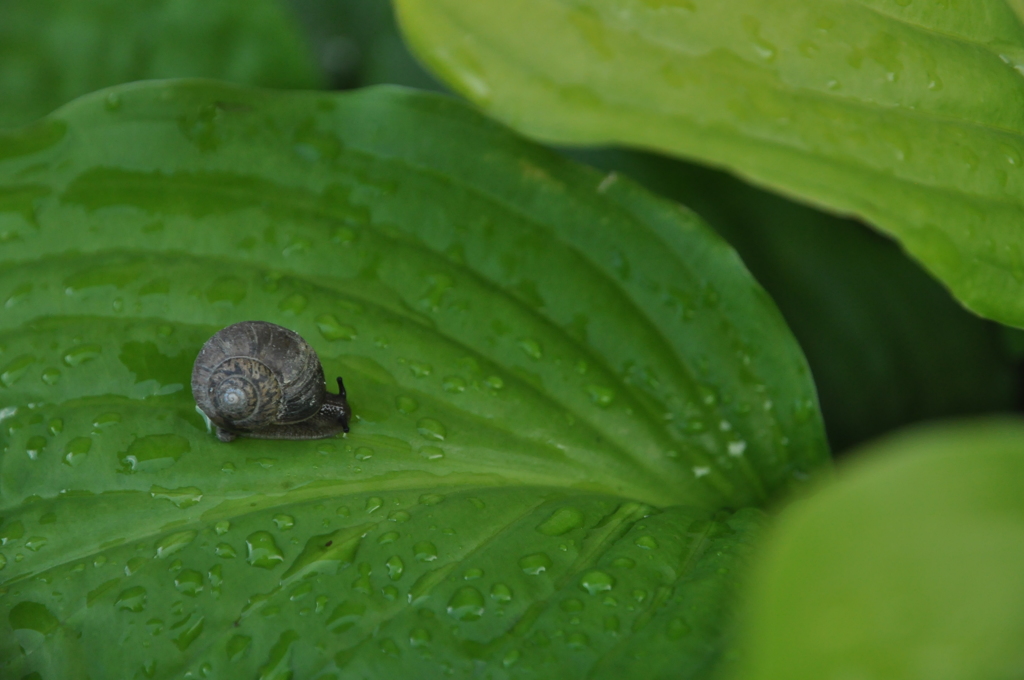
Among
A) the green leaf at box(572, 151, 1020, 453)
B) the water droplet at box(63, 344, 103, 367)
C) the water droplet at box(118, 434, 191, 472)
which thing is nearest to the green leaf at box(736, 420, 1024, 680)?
the water droplet at box(118, 434, 191, 472)

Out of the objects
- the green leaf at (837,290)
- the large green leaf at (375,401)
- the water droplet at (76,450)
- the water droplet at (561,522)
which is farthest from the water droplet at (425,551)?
the green leaf at (837,290)

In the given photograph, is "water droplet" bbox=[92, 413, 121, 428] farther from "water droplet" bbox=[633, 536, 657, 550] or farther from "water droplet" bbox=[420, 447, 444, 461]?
"water droplet" bbox=[633, 536, 657, 550]

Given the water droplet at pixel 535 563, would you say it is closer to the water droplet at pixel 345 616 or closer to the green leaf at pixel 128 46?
the water droplet at pixel 345 616

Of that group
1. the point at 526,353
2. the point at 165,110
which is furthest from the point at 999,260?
the point at 165,110

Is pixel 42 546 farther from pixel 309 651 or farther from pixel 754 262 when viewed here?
pixel 754 262

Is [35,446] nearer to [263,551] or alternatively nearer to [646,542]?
[263,551]
